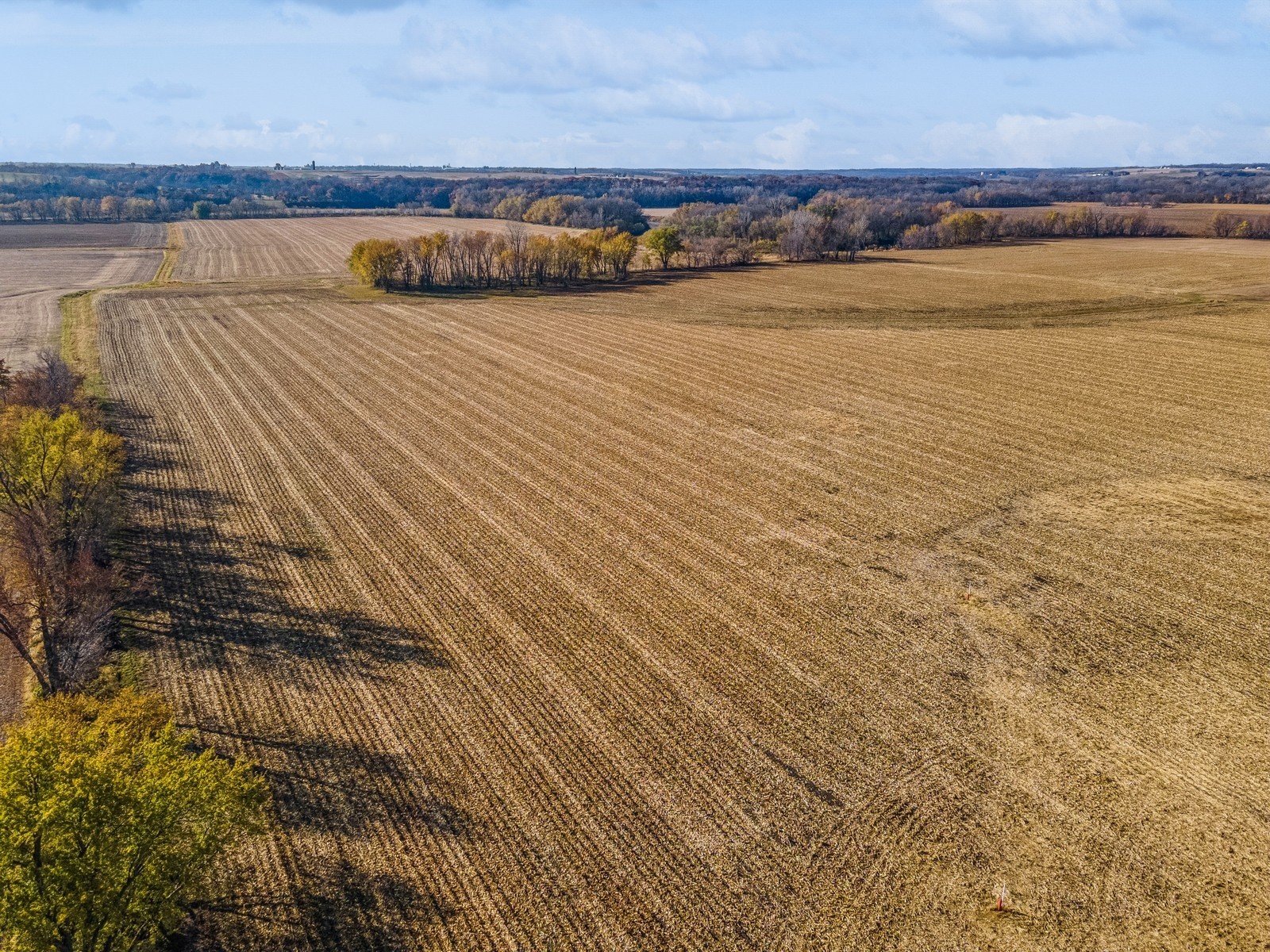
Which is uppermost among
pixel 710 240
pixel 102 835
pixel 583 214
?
pixel 583 214

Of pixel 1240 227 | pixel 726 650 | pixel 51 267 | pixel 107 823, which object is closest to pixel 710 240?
pixel 51 267

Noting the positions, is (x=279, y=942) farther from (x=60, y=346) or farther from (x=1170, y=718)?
(x=60, y=346)

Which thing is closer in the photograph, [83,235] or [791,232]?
[791,232]

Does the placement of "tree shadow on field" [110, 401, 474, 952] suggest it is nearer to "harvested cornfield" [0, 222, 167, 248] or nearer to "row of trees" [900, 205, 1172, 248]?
"harvested cornfield" [0, 222, 167, 248]

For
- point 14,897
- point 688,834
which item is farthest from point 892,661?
point 14,897

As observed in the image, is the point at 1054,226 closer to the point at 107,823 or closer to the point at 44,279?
the point at 44,279

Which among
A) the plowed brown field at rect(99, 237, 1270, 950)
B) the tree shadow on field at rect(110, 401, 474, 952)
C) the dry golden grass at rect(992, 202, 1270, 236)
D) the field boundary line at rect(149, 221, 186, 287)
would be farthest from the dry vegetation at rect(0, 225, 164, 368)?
the dry golden grass at rect(992, 202, 1270, 236)
